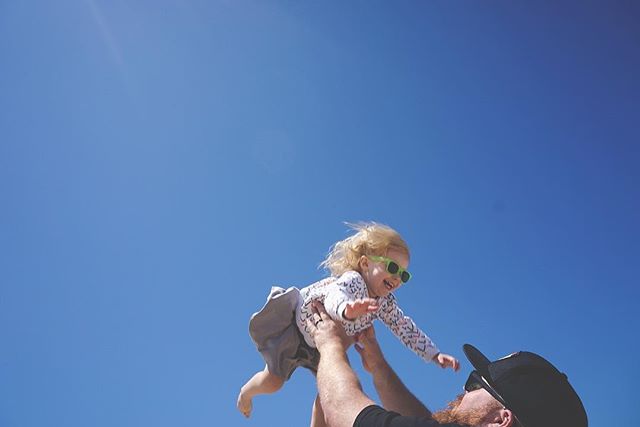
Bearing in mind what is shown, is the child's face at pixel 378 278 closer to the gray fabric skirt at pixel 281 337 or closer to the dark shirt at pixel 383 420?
the gray fabric skirt at pixel 281 337

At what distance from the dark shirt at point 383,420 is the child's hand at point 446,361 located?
203cm

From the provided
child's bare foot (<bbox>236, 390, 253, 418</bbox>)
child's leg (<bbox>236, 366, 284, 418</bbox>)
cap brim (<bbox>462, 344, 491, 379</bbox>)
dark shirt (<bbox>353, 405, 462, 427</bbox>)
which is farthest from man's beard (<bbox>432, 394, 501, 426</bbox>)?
child's bare foot (<bbox>236, 390, 253, 418</bbox>)

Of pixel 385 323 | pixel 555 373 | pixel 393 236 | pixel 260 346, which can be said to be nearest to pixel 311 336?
pixel 260 346

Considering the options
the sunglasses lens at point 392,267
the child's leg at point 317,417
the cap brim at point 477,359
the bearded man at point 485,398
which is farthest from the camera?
the sunglasses lens at point 392,267

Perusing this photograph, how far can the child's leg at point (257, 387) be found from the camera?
470 centimetres

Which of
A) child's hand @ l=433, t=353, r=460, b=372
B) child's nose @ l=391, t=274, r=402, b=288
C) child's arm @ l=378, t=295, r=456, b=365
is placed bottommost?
child's hand @ l=433, t=353, r=460, b=372

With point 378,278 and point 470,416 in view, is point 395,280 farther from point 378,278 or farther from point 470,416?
point 470,416

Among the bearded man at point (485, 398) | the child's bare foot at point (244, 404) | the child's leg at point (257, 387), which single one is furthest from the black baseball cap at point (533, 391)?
the child's bare foot at point (244, 404)

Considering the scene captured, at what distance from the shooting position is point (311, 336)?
4344mm

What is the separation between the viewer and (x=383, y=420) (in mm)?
2619

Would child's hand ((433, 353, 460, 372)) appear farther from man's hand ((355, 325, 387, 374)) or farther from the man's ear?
the man's ear

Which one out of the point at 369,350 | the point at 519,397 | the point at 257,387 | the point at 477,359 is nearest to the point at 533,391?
the point at 519,397

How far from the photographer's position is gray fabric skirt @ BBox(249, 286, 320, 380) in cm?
470

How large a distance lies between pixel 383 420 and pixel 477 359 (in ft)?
3.90
